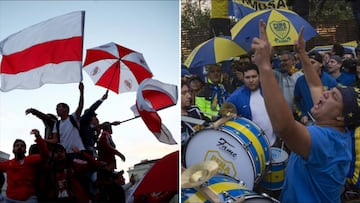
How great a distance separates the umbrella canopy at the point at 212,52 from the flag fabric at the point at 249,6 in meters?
0.17

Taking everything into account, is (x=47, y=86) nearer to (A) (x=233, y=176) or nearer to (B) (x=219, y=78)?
(B) (x=219, y=78)

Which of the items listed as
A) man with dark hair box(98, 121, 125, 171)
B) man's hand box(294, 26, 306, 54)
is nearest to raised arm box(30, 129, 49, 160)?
man with dark hair box(98, 121, 125, 171)

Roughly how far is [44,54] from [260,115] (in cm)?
163

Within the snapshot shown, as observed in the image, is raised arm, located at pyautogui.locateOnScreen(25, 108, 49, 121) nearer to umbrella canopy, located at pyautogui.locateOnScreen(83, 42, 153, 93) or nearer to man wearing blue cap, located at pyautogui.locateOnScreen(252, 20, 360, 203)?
umbrella canopy, located at pyautogui.locateOnScreen(83, 42, 153, 93)

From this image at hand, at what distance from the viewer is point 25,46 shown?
3.69 m

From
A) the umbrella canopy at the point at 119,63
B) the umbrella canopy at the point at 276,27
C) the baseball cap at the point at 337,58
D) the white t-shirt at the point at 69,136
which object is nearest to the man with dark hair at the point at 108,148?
the white t-shirt at the point at 69,136

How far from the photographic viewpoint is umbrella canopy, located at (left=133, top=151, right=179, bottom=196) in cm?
345

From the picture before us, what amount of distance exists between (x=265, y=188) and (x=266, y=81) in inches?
26.3

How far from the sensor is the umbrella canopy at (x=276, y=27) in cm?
322

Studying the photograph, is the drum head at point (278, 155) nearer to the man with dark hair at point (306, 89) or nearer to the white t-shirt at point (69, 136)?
the man with dark hair at point (306, 89)

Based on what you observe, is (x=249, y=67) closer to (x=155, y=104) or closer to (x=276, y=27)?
(x=276, y=27)

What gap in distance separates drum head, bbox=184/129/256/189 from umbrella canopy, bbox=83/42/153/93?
641 mm

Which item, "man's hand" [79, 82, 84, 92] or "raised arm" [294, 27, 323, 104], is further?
"man's hand" [79, 82, 84, 92]

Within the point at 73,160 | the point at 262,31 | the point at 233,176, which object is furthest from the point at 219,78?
the point at 73,160
